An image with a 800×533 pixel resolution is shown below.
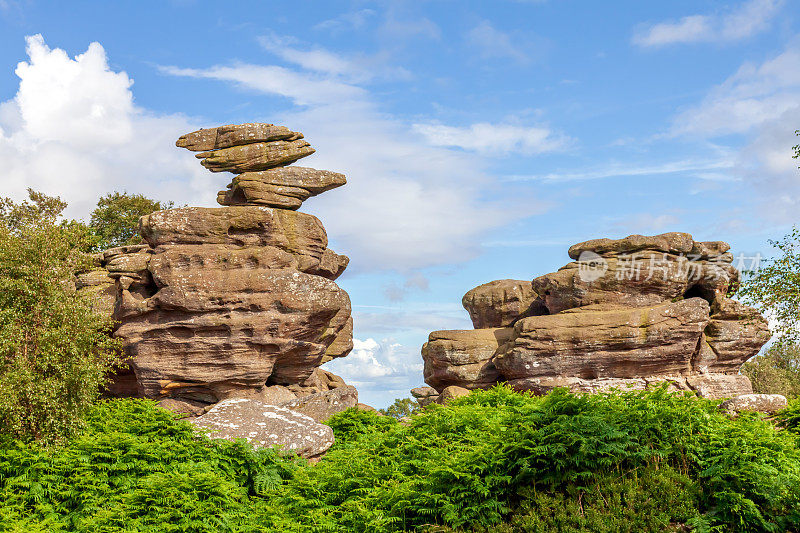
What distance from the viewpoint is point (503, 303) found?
4028cm

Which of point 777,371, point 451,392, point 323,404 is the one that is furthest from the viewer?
point 777,371

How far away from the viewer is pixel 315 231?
32062 millimetres

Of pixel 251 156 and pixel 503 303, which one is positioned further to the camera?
pixel 503 303

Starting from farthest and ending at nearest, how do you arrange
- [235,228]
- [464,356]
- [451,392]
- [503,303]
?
1. [503,303]
2. [464,356]
3. [451,392]
4. [235,228]

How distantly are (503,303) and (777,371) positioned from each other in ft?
85.0

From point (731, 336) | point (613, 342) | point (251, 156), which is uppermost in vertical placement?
point (251, 156)

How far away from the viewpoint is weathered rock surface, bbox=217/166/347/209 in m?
31.2

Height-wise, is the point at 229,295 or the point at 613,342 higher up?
the point at 229,295

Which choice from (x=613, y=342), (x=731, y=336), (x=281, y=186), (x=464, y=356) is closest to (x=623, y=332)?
(x=613, y=342)

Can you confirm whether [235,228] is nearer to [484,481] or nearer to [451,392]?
[451,392]

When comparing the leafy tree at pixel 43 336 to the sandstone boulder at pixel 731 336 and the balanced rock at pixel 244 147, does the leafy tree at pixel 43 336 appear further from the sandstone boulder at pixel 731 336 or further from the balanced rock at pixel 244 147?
the sandstone boulder at pixel 731 336

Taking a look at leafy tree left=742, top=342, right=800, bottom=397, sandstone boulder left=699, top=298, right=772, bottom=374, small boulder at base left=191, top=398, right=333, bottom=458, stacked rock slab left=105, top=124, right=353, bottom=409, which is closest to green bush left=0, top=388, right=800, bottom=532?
small boulder at base left=191, top=398, right=333, bottom=458

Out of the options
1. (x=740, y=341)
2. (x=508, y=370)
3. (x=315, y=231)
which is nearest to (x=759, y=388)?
(x=740, y=341)

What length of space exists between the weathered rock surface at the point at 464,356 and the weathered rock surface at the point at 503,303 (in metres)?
2.61
